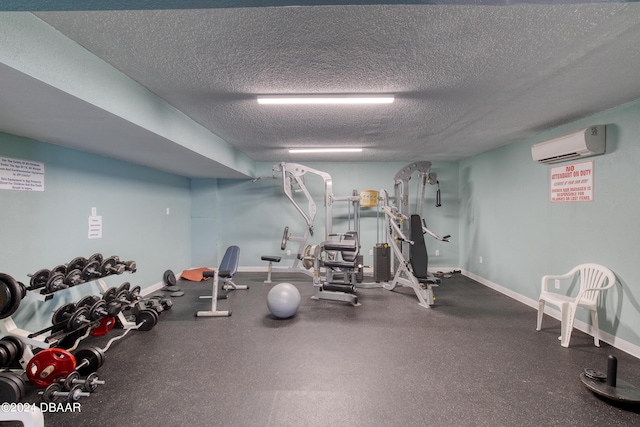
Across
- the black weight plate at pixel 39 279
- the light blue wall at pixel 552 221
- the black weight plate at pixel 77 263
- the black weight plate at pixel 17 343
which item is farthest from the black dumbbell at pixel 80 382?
the light blue wall at pixel 552 221

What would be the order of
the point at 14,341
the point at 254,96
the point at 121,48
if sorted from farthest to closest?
1. the point at 254,96
2. the point at 14,341
3. the point at 121,48

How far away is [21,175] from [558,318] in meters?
5.73

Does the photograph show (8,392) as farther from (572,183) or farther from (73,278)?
(572,183)

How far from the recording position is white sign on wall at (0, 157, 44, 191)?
2361 mm

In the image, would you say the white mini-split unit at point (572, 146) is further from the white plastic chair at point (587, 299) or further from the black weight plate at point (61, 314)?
the black weight plate at point (61, 314)

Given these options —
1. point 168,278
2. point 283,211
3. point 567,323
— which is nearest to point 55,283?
point 168,278

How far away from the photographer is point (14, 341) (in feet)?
6.75

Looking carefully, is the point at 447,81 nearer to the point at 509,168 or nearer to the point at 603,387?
the point at 603,387

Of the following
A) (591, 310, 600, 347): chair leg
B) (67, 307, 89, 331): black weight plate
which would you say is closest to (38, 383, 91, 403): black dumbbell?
(67, 307, 89, 331): black weight plate

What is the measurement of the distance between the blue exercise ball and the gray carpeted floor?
122mm

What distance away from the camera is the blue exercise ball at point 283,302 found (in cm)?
325

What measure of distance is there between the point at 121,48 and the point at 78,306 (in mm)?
2104

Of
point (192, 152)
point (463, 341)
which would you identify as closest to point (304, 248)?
point (192, 152)

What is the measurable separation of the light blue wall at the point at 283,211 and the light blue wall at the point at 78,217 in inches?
35.0
